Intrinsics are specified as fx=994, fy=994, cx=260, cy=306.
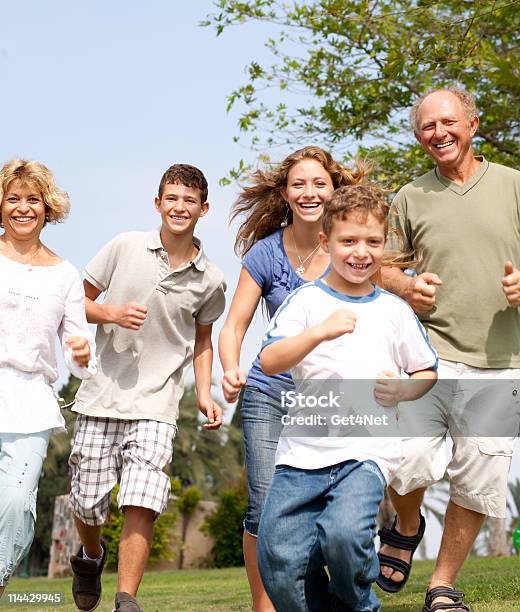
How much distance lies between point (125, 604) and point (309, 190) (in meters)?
2.41

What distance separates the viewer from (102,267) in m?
6.05

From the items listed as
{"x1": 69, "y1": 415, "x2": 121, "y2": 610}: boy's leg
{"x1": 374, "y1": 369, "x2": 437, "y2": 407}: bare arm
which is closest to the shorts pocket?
{"x1": 374, "y1": 369, "x2": 437, "y2": 407}: bare arm

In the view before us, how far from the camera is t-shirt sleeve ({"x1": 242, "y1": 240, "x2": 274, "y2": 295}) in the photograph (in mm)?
5406

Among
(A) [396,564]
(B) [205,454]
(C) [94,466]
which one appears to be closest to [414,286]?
(A) [396,564]

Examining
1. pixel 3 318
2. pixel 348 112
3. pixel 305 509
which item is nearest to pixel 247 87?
pixel 348 112

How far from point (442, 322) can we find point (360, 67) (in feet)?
25.8

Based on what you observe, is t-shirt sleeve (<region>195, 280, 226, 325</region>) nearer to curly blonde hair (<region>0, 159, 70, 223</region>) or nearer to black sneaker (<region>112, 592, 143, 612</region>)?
curly blonde hair (<region>0, 159, 70, 223</region>)

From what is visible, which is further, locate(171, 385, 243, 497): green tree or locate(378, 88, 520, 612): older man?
locate(171, 385, 243, 497): green tree

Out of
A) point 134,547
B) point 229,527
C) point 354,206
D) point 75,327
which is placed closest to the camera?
point 354,206

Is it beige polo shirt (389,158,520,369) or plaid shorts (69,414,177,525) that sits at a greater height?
beige polo shirt (389,158,520,369)

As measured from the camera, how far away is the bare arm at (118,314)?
562cm

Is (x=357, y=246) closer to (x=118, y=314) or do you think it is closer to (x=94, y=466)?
(x=118, y=314)

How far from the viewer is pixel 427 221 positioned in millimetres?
5660

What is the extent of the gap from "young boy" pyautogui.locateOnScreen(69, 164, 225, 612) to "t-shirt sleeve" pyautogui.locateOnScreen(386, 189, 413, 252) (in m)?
1.13
